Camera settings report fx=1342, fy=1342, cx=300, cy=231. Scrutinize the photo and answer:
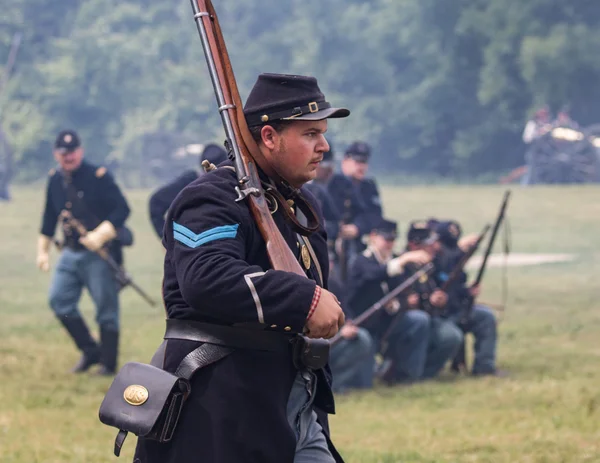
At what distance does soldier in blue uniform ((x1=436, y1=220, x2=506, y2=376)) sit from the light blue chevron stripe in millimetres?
7112

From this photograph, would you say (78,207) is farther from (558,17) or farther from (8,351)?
(558,17)

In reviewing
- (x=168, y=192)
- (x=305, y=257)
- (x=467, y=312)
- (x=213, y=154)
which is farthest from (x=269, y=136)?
(x=467, y=312)

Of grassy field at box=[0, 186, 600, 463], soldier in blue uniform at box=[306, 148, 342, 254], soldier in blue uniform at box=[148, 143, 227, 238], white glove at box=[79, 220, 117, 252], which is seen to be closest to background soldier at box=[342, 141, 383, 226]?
soldier in blue uniform at box=[306, 148, 342, 254]

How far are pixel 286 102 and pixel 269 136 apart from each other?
114 mm

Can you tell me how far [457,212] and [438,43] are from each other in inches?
456

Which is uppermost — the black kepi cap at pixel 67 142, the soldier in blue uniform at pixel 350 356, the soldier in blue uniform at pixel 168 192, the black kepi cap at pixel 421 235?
the black kepi cap at pixel 67 142

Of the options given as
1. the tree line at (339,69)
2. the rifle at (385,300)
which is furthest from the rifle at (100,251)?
the tree line at (339,69)

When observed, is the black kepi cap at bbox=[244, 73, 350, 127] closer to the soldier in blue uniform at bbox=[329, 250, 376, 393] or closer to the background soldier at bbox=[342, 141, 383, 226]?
the soldier in blue uniform at bbox=[329, 250, 376, 393]

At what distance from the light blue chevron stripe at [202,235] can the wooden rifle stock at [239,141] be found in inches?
4.2

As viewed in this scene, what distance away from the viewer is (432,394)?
9.72m

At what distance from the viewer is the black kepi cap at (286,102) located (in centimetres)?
392

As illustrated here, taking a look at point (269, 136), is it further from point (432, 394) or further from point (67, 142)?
point (67, 142)

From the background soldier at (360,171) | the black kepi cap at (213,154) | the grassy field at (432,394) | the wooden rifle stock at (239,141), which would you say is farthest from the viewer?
the background soldier at (360,171)

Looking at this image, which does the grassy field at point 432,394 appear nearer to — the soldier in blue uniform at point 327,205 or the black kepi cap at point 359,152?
the soldier in blue uniform at point 327,205
